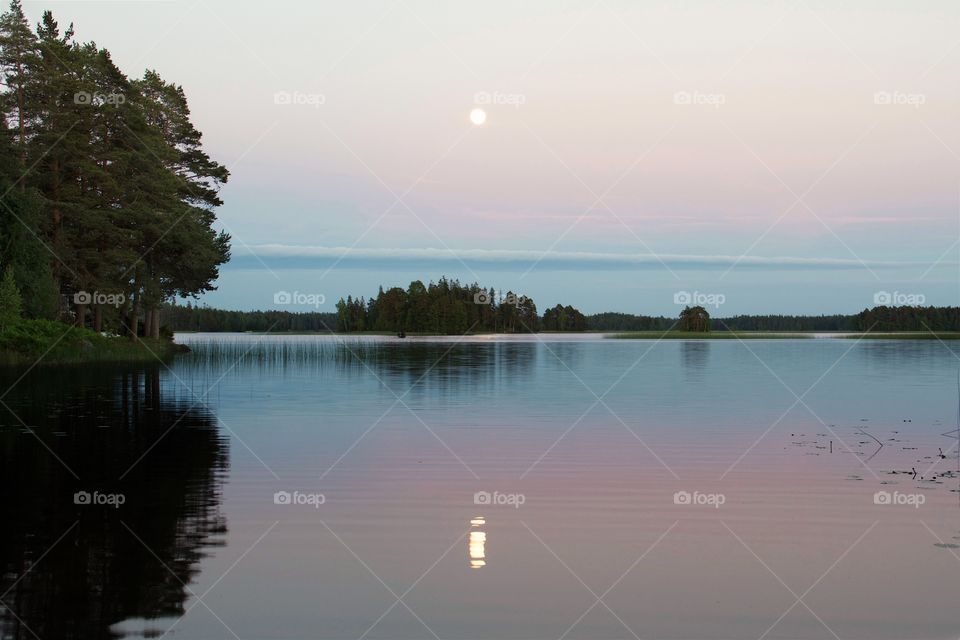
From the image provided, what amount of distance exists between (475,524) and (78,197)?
5875cm

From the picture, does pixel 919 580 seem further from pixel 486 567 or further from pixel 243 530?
pixel 243 530

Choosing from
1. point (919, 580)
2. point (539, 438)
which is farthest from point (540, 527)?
point (539, 438)

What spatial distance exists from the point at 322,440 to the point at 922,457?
14480 millimetres

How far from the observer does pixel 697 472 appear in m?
19.5
